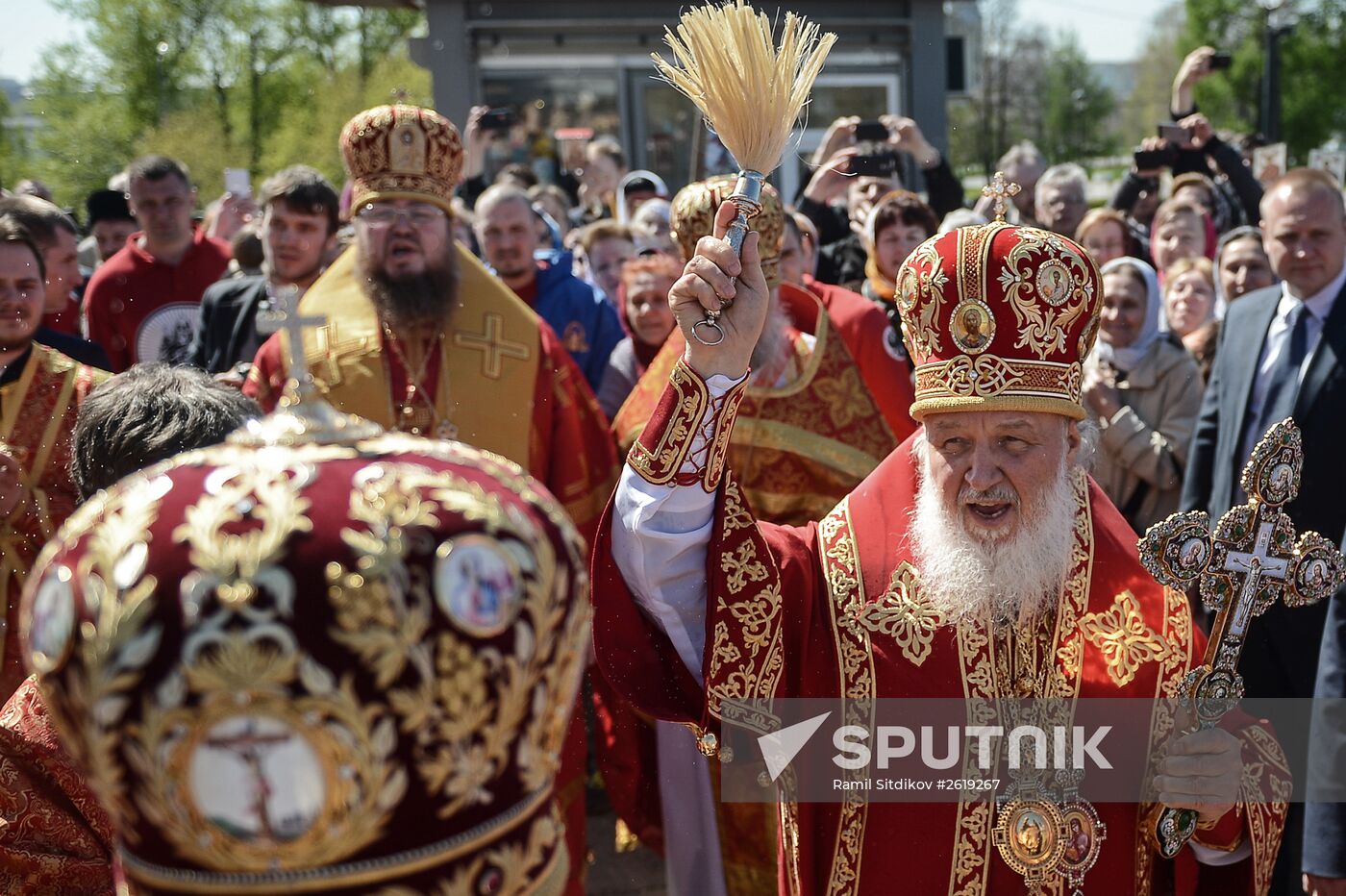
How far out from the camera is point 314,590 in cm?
107

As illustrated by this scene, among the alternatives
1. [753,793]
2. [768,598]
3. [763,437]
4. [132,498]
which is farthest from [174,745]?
[763,437]

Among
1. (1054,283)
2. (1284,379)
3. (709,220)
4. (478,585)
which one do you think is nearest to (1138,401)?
(1284,379)

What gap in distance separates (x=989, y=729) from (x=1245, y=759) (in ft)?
1.54

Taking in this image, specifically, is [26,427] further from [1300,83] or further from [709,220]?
[1300,83]

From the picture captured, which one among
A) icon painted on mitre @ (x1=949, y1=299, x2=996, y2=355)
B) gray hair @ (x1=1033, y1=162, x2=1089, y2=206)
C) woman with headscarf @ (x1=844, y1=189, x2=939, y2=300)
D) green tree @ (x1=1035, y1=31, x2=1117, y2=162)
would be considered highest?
green tree @ (x1=1035, y1=31, x2=1117, y2=162)

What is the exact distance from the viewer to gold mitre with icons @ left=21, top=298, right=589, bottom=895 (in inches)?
41.8

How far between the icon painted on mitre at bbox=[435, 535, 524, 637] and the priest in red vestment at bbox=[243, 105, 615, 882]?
10.6 feet

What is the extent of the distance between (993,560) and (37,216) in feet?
12.2

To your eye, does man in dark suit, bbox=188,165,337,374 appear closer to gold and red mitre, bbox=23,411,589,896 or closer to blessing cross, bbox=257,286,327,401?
blessing cross, bbox=257,286,327,401

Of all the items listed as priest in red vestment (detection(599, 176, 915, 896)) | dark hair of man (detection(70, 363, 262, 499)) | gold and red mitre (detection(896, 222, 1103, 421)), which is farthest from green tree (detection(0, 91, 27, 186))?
gold and red mitre (detection(896, 222, 1103, 421))

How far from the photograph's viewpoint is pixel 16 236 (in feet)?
12.2

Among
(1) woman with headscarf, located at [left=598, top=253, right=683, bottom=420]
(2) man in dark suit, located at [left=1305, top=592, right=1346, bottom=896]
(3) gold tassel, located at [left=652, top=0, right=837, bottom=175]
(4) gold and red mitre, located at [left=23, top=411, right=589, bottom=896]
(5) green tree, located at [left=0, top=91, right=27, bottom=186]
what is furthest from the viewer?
(5) green tree, located at [left=0, top=91, right=27, bottom=186]

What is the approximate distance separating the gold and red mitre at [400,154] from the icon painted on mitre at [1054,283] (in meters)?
2.59

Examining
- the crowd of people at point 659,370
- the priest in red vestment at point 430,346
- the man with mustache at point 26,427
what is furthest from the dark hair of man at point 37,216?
the priest in red vestment at point 430,346
